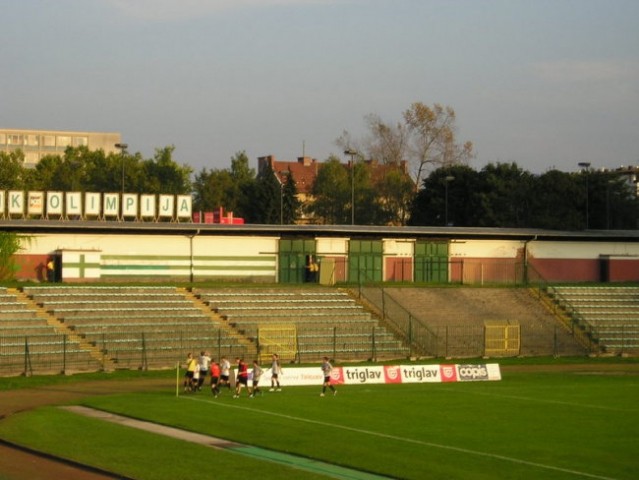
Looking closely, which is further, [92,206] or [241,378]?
[92,206]

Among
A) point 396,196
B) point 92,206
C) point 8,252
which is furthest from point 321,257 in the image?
point 396,196

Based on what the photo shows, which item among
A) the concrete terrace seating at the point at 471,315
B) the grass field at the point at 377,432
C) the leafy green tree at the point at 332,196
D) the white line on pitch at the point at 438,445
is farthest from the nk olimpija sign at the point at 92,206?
the leafy green tree at the point at 332,196

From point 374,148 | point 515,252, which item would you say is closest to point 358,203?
point 374,148

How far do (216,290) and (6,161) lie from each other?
62.9m

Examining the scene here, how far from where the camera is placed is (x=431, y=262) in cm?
8150

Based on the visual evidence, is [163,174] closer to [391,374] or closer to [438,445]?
[391,374]

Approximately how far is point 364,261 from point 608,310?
1659 centimetres

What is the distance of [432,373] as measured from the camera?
5419 centimetres

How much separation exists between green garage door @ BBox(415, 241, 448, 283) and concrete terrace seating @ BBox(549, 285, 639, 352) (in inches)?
317

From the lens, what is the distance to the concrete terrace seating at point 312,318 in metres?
64.1

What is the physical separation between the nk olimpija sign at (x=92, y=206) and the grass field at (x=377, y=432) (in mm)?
26765

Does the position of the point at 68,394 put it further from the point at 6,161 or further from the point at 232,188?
the point at 232,188

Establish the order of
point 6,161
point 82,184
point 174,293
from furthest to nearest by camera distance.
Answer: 1. point 82,184
2. point 6,161
3. point 174,293

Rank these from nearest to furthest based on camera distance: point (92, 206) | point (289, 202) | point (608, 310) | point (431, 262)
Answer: point (92, 206) < point (608, 310) < point (431, 262) < point (289, 202)
